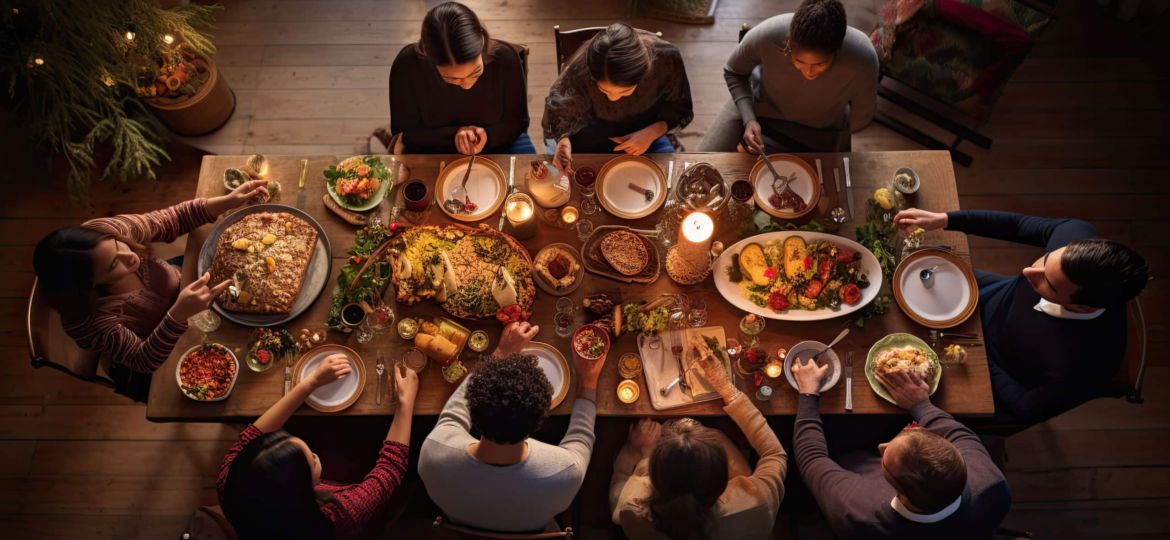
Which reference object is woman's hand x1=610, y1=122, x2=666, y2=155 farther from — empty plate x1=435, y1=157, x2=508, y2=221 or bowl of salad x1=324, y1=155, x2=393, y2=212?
bowl of salad x1=324, y1=155, x2=393, y2=212

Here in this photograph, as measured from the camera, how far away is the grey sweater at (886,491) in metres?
2.47

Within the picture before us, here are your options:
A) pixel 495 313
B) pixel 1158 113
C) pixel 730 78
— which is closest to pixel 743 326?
pixel 495 313

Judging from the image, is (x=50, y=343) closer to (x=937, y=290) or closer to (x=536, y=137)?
(x=536, y=137)

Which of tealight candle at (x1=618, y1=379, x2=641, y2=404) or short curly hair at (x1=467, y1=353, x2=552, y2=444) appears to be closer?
short curly hair at (x1=467, y1=353, x2=552, y2=444)

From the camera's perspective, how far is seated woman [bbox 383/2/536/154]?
10.4 feet

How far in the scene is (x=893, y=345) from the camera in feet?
9.04

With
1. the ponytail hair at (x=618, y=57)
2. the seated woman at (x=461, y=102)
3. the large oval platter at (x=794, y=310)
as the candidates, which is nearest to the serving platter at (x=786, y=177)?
the large oval platter at (x=794, y=310)

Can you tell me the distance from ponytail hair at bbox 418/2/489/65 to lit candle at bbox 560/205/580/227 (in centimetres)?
77

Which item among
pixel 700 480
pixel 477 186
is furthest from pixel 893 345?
pixel 477 186

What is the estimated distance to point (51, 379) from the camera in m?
3.94

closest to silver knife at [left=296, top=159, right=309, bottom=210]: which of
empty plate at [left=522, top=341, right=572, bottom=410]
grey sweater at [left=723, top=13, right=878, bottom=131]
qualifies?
empty plate at [left=522, top=341, right=572, bottom=410]

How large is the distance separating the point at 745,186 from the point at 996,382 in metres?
1.38

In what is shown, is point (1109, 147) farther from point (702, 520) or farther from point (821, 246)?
point (702, 520)

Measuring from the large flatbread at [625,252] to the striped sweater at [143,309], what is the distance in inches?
70.3
